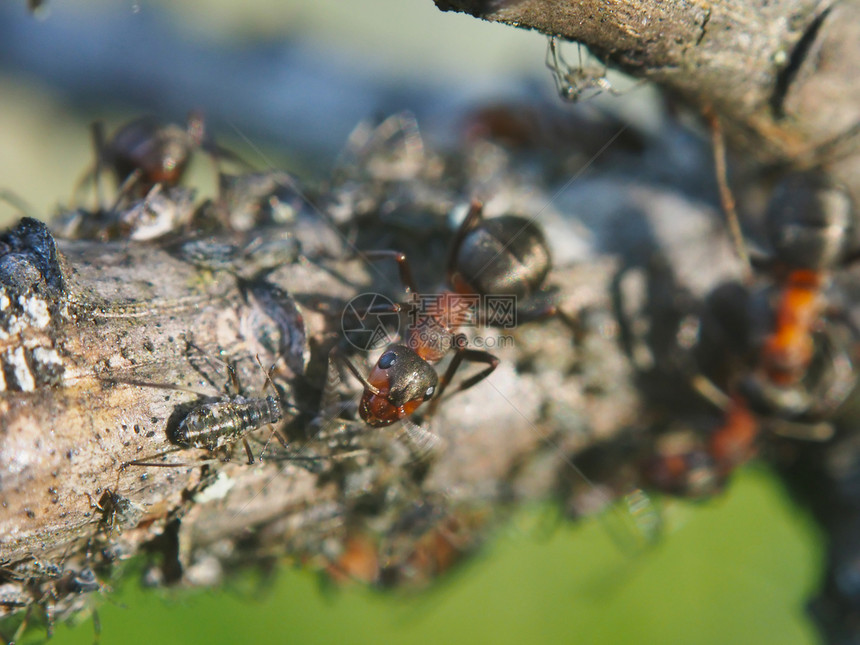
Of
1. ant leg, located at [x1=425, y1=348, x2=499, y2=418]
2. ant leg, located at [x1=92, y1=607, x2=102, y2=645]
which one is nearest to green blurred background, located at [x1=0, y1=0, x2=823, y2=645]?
ant leg, located at [x1=92, y1=607, x2=102, y2=645]

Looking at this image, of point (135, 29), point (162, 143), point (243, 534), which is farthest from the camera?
point (135, 29)

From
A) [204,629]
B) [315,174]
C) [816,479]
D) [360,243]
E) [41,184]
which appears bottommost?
[816,479]

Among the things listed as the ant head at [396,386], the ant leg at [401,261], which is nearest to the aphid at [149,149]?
the ant leg at [401,261]

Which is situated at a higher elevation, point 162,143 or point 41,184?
point 162,143

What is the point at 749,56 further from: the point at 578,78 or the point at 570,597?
the point at 570,597

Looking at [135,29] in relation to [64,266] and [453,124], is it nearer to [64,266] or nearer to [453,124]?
[453,124]

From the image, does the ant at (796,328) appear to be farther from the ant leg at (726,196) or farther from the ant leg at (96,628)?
the ant leg at (96,628)

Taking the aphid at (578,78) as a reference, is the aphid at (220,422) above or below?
below

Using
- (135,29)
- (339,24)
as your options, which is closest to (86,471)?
(135,29)
